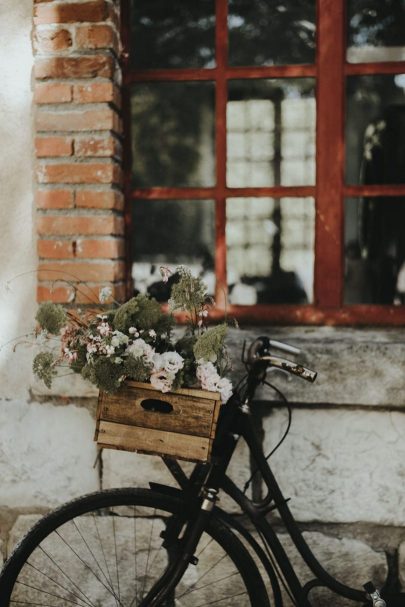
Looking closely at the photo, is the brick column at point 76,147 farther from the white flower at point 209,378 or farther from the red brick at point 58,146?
the white flower at point 209,378

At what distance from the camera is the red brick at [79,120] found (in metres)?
2.54

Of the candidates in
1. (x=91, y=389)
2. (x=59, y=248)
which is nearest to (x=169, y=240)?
(x=59, y=248)

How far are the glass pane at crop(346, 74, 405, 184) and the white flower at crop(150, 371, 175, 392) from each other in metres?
1.20

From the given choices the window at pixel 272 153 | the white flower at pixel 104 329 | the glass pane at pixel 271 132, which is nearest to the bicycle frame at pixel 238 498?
the white flower at pixel 104 329

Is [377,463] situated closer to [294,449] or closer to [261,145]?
[294,449]

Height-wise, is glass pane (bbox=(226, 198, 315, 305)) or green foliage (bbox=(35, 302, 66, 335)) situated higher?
glass pane (bbox=(226, 198, 315, 305))

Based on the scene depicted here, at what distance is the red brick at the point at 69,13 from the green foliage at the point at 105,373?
129 centimetres

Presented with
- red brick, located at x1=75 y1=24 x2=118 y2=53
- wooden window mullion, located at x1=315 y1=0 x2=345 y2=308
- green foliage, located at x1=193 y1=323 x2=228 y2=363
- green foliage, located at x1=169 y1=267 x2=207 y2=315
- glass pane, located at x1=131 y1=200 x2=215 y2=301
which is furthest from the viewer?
glass pane, located at x1=131 y1=200 x2=215 y2=301

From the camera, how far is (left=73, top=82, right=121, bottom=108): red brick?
2.53 meters

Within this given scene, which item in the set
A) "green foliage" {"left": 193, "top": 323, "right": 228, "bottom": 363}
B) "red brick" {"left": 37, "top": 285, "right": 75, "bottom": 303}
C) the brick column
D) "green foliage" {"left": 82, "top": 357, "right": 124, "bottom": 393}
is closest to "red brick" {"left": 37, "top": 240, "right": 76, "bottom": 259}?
the brick column

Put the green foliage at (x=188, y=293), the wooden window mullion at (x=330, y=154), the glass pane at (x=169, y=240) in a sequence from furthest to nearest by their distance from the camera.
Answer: the glass pane at (x=169, y=240) < the wooden window mullion at (x=330, y=154) < the green foliage at (x=188, y=293)

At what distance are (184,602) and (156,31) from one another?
2.18 m

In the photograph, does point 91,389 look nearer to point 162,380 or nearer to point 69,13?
point 162,380

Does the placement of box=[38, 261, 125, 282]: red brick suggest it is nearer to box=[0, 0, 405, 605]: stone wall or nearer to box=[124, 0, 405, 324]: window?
box=[0, 0, 405, 605]: stone wall
